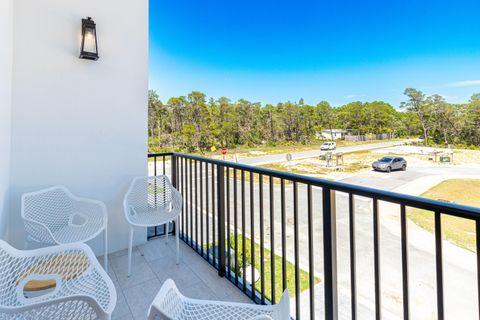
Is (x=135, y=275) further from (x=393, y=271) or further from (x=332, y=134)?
(x=332, y=134)

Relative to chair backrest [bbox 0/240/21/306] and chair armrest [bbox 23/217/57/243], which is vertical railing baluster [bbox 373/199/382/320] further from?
chair armrest [bbox 23/217/57/243]

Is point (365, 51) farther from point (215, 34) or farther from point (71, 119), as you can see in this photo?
point (71, 119)

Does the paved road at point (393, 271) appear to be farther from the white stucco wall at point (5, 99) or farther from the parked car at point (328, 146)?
the parked car at point (328, 146)

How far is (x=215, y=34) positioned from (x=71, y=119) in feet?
49.0

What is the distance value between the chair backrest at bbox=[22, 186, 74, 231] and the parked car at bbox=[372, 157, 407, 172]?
55.0 ft

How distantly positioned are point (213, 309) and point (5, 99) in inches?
76.6

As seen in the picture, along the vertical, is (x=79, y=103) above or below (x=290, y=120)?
below

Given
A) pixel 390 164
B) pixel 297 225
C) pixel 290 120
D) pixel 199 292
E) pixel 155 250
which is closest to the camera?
pixel 297 225

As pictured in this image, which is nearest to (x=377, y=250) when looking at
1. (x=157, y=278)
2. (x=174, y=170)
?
(x=157, y=278)

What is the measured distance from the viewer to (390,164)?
15.1 meters

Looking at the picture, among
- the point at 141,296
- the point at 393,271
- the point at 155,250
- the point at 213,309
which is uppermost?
the point at 213,309

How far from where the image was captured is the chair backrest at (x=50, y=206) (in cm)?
186

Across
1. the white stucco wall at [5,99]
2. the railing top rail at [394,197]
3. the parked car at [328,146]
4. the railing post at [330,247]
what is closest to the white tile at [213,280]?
the railing post at [330,247]

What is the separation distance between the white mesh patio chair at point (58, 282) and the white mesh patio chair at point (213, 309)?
0.22 metres
